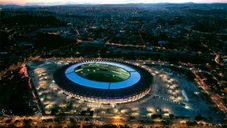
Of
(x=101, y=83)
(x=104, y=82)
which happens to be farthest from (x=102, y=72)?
(x=101, y=83)

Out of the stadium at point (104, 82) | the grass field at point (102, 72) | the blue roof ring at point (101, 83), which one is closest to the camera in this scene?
the stadium at point (104, 82)

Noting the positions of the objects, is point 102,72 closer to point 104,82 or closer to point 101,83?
point 104,82

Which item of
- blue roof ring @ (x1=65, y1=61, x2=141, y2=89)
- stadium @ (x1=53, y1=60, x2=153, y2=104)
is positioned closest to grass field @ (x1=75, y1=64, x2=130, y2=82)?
stadium @ (x1=53, y1=60, x2=153, y2=104)

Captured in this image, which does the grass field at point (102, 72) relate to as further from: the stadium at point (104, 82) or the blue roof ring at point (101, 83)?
the blue roof ring at point (101, 83)

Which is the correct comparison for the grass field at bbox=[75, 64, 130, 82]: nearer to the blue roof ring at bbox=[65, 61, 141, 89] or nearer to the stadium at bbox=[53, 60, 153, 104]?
the stadium at bbox=[53, 60, 153, 104]

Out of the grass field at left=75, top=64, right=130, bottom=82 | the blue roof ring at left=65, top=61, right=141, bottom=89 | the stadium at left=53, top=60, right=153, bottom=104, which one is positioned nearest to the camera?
the stadium at left=53, top=60, right=153, bottom=104

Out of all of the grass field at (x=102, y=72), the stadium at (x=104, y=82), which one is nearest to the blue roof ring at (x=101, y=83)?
the stadium at (x=104, y=82)

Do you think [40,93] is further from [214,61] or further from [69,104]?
[214,61]

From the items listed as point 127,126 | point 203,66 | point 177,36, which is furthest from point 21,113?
point 177,36
